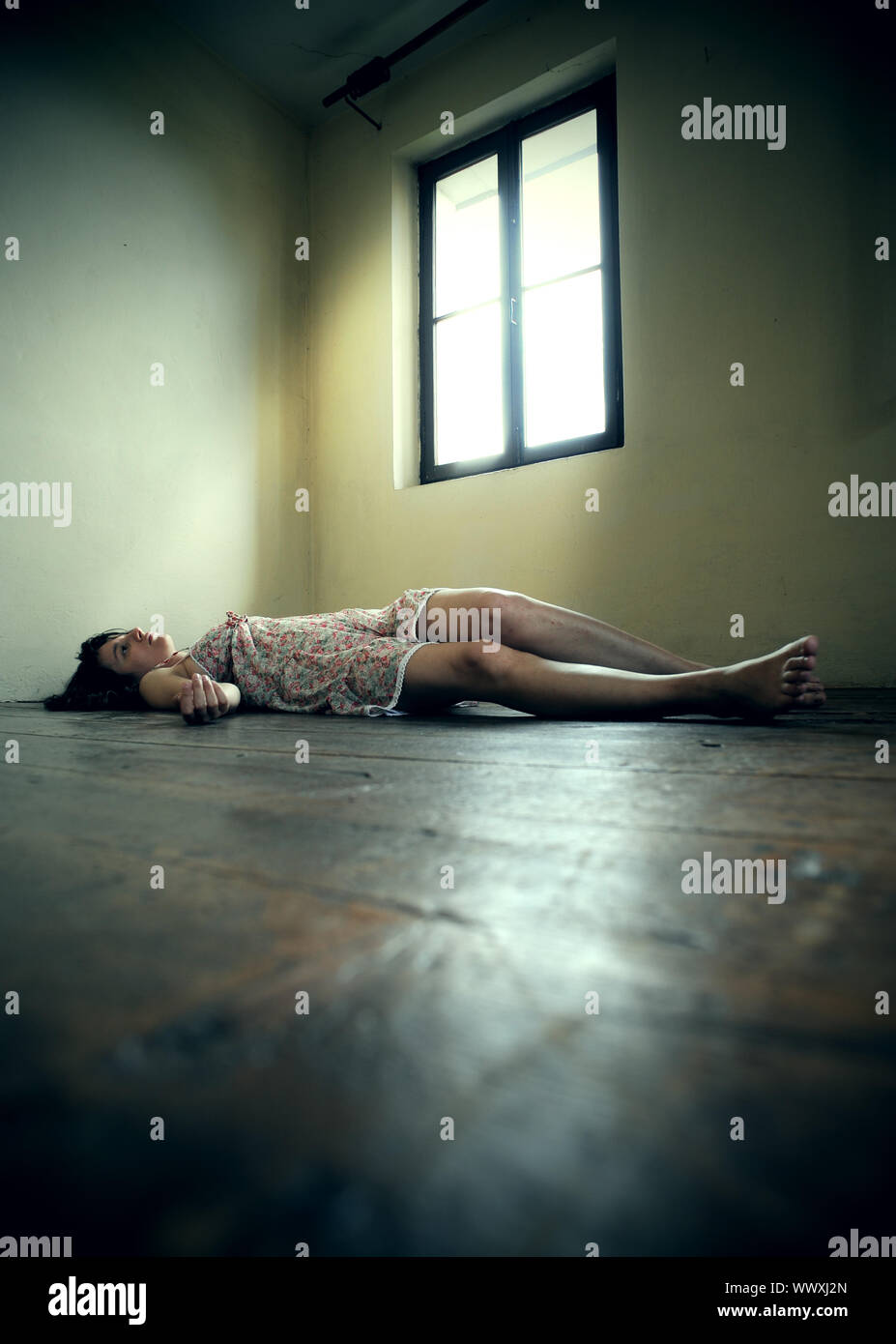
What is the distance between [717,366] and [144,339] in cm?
213

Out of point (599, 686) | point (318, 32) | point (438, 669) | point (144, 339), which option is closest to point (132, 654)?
point (438, 669)

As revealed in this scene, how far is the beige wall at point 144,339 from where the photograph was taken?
235cm

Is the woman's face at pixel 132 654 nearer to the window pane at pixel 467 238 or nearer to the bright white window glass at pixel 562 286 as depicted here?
the bright white window glass at pixel 562 286

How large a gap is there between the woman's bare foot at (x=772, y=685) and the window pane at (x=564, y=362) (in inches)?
70.4

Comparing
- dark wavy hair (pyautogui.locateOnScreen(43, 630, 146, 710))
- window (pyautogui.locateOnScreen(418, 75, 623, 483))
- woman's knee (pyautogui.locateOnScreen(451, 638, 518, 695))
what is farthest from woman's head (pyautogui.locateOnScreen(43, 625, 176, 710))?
window (pyautogui.locateOnScreen(418, 75, 623, 483))

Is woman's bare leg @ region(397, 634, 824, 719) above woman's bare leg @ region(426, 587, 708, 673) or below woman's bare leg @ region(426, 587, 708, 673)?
below

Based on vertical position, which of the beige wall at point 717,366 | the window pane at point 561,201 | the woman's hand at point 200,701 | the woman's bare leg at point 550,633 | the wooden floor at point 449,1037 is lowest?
the wooden floor at point 449,1037

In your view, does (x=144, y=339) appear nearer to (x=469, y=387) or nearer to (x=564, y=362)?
(x=469, y=387)

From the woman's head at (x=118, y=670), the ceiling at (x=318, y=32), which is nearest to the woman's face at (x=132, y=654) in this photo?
the woman's head at (x=118, y=670)

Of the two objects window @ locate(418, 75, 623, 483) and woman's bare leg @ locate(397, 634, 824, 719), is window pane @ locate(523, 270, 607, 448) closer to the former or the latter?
window @ locate(418, 75, 623, 483)

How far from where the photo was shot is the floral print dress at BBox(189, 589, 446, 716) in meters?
1.40

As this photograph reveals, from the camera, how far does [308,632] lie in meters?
1.53
